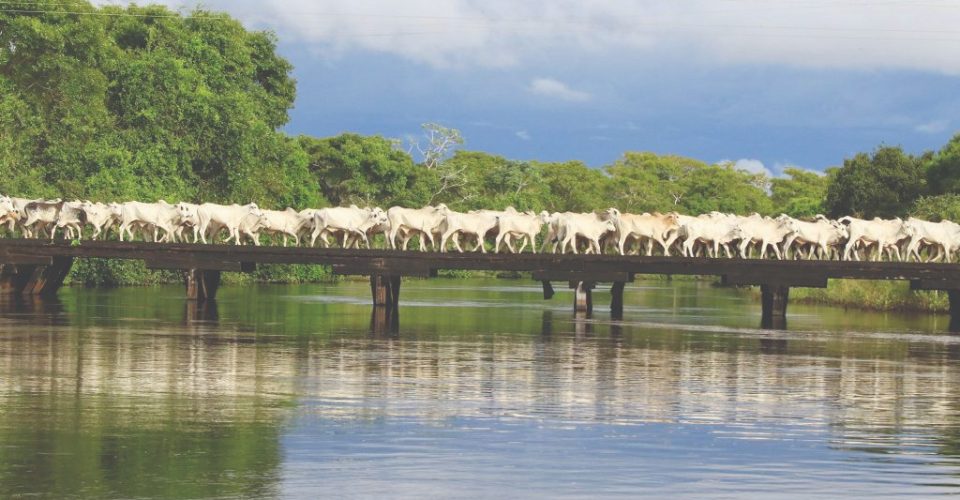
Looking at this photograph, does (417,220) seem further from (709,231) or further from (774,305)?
(774,305)

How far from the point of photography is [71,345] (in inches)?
1037

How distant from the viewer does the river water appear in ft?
43.0

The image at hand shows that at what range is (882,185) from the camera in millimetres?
68688

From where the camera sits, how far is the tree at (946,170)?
211ft

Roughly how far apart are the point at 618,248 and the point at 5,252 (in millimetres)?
17817

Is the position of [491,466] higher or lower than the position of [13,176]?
lower

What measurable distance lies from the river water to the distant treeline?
24924 millimetres

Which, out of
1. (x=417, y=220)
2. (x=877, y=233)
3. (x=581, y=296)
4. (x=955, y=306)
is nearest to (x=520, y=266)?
(x=581, y=296)

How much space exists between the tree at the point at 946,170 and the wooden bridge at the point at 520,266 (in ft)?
81.1

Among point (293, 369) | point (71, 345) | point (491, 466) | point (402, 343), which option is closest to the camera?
point (491, 466)

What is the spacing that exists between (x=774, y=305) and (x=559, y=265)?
5.84 meters

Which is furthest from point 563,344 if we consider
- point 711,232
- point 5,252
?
point 5,252

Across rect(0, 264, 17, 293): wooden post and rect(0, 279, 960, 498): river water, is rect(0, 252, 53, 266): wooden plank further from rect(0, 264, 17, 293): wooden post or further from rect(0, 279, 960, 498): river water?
rect(0, 279, 960, 498): river water

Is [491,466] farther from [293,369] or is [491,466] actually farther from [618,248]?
[618,248]
